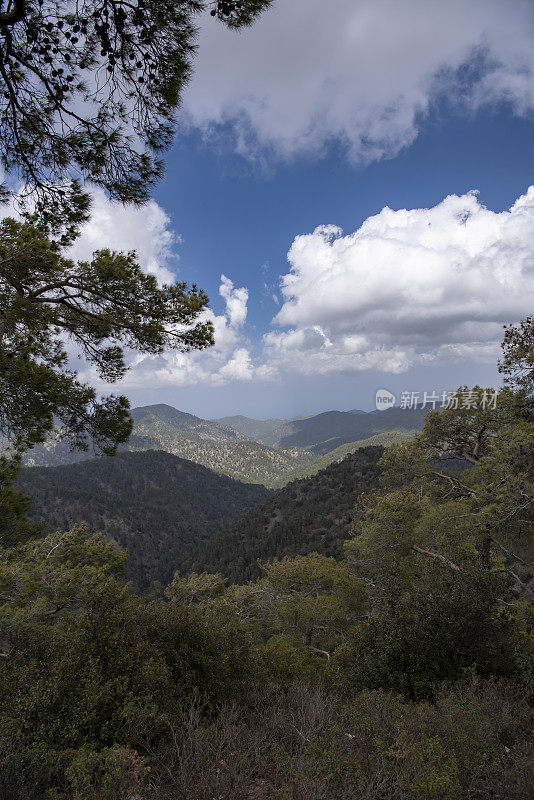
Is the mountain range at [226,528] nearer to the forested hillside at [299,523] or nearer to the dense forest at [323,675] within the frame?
the forested hillside at [299,523]

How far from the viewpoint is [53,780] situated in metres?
4.55

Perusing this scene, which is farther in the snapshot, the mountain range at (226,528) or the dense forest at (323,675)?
the mountain range at (226,528)

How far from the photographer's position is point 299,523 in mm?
102938

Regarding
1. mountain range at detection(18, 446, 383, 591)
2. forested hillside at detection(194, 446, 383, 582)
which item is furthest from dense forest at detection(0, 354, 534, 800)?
forested hillside at detection(194, 446, 383, 582)

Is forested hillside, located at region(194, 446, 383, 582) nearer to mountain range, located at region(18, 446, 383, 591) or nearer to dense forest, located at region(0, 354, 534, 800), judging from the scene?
mountain range, located at region(18, 446, 383, 591)

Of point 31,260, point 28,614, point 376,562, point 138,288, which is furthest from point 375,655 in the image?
point 31,260

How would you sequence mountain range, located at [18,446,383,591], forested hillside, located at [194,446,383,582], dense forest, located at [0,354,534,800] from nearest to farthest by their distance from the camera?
dense forest, located at [0,354,534,800]
forested hillside, located at [194,446,383,582]
mountain range, located at [18,446,383,591]

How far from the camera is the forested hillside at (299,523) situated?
92.4 m

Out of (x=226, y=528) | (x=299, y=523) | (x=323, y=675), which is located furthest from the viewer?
(x=226, y=528)

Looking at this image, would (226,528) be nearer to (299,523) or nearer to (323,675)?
(299,523)

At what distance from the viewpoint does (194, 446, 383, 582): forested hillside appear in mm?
92375

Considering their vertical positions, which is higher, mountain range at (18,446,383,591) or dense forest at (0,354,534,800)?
dense forest at (0,354,534,800)

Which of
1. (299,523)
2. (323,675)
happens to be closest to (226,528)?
(299,523)

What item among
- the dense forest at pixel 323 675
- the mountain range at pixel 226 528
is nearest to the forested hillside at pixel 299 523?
the mountain range at pixel 226 528
